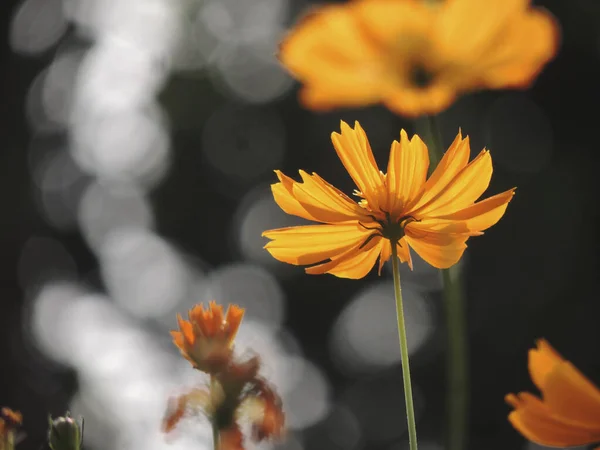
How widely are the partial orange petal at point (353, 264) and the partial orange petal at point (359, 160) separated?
1.0 inches

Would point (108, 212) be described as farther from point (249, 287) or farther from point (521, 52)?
point (521, 52)

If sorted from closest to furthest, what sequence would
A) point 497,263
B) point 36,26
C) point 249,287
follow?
point 497,263, point 249,287, point 36,26

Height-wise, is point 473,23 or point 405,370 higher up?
point 473,23

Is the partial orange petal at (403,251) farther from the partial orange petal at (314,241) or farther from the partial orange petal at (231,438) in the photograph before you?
the partial orange petal at (231,438)

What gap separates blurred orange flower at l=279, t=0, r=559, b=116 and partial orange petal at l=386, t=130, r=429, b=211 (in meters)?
0.20

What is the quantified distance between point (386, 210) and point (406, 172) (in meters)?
0.02

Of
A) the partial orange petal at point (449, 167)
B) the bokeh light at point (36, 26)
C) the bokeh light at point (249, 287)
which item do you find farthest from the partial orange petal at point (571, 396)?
the bokeh light at point (36, 26)

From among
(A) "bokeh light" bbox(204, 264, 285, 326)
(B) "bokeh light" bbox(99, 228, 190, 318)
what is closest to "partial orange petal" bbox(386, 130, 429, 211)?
(A) "bokeh light" bbox(204, 264, 285, 326)

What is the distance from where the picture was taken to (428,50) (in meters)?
0.88

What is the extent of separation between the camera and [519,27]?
71 cm

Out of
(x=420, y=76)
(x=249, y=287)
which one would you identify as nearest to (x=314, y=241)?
(x=420, y=76)

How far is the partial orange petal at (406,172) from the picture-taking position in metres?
0.44

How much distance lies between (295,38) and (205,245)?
511 centimetres

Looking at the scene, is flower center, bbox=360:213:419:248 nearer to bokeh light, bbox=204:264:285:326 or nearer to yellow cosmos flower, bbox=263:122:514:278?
yellow cosmos flower, bbox=263:122:514:278
